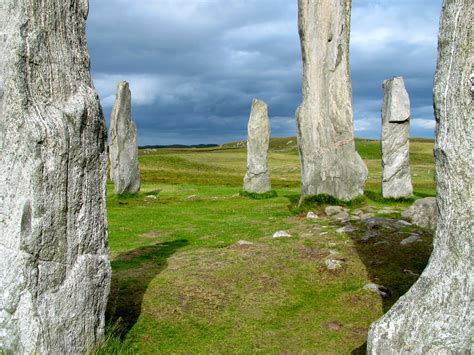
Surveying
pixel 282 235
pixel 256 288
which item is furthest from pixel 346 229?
pixel 256 288

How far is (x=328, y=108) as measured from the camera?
18500mm

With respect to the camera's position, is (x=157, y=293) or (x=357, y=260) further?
(x=357, y=260)

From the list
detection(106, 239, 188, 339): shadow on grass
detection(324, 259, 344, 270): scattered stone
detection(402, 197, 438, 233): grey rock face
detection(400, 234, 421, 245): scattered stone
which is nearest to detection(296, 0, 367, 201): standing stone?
detection(402, 197, 438, 233): grey rock face

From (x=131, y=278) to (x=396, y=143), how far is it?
1521cm

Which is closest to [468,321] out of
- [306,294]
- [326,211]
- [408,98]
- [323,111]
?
[306,294]

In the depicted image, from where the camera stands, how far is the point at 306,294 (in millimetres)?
9367

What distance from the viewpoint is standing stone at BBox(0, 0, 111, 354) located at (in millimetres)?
6203

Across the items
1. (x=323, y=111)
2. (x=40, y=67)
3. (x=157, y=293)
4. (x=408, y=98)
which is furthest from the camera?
(x=408, y=98)

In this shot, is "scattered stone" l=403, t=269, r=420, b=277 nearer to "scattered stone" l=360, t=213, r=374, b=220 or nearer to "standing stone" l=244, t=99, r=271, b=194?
"scattered stone" l=360, t=213, r=374, b=220

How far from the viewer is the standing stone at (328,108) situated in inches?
725

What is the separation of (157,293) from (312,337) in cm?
278

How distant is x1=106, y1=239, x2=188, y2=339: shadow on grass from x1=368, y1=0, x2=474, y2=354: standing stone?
13.3ft

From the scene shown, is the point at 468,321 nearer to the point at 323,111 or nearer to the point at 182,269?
the point at 182,269

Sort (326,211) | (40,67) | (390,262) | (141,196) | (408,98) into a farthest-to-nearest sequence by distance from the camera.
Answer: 1. (141,196)
2. (408,98)
3. (326,211)
4. (390,262)
5. (40,67)
